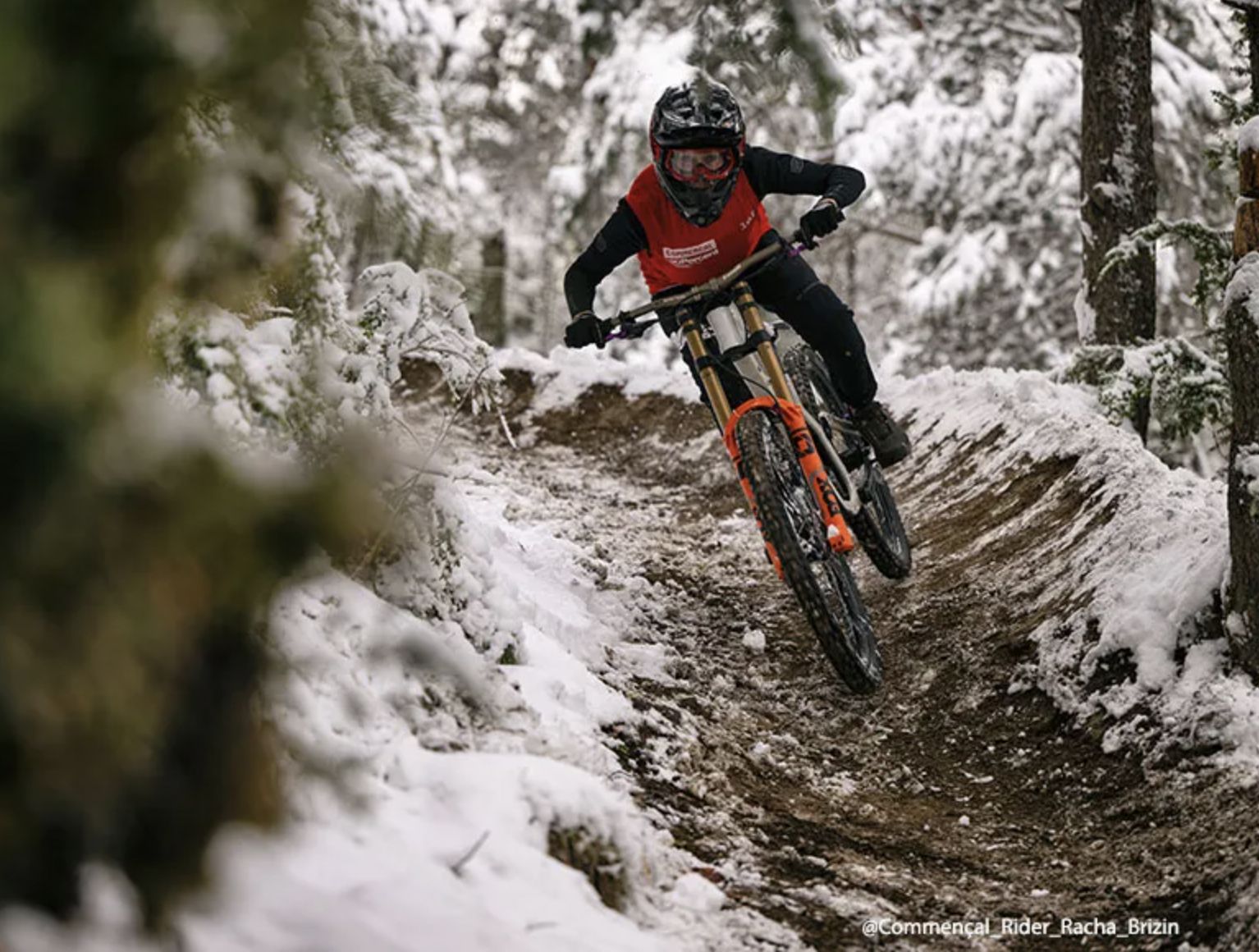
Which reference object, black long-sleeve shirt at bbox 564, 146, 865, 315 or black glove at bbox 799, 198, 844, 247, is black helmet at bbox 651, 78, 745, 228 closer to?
black long-sleeve shirt at bbox 564, 146, 865, 315

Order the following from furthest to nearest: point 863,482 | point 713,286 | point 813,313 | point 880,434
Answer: point 880,434
point 863,482
point 813,313
point 713,286

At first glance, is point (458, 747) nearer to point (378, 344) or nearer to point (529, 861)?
point (529, 861)

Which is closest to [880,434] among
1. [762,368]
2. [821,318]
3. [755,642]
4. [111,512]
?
[821,318]

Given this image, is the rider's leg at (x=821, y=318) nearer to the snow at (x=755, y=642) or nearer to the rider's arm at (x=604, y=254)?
the rider's arm at (x=604, y=254)

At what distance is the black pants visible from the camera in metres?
6.26

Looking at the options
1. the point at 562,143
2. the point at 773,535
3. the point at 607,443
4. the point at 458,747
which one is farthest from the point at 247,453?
the point at 562,143

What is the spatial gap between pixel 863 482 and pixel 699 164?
6.67ft

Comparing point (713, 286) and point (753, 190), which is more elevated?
point (753, 190)

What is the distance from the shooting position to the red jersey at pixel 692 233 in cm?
610

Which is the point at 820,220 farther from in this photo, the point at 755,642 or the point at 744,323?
the point at 755,642

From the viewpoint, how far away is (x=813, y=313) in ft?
20.8

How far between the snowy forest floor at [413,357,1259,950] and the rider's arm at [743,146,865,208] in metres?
2.25

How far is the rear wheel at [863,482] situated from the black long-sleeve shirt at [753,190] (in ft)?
3.12

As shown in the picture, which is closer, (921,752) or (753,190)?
(921,752)
